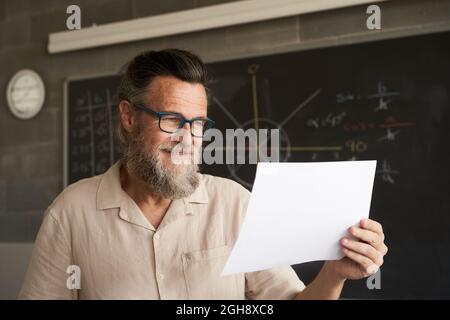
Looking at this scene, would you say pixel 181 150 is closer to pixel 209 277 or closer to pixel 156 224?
pixel 156 224

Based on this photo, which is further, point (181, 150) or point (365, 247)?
point (181, 150)

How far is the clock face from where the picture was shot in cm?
286

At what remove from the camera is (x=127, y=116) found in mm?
1248

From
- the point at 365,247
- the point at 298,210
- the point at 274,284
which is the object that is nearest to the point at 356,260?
the point at 365,247

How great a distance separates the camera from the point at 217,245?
1.12 metres

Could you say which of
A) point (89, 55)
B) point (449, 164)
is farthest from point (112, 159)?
point (449, 164)

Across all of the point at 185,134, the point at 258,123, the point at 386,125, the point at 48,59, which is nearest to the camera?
the point at 185,134

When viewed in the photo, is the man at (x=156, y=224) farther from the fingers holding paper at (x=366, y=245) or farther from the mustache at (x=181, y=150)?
the fingers holding paper at (x=366, y=245)

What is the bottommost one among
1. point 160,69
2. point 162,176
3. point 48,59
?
point 162,176

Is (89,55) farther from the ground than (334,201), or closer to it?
farther from the ground

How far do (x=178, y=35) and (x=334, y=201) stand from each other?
1930 millimetres

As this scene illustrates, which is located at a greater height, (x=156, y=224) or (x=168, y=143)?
(x=168, y=143)

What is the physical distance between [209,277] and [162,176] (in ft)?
0.81

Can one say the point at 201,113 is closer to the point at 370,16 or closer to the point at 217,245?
the point at 217,245
